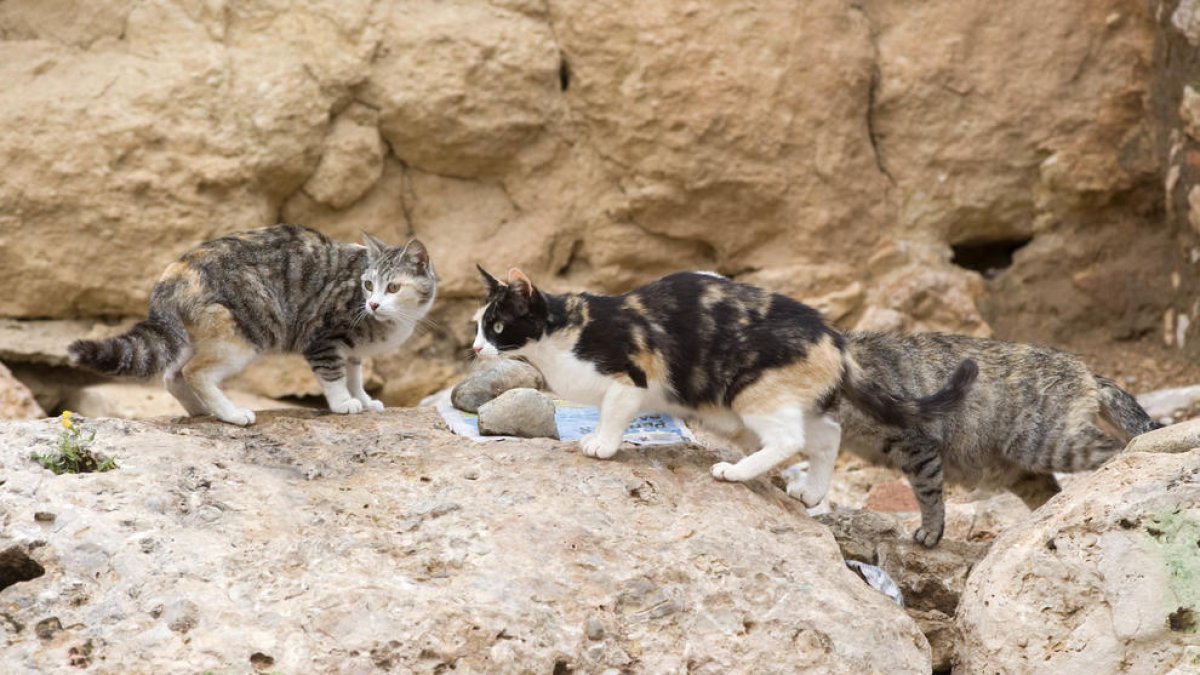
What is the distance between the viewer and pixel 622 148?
859cm

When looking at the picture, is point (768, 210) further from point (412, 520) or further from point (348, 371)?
point (412, 520)

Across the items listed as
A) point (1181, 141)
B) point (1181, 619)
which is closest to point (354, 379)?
point (1181, 619)

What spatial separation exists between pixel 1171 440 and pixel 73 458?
148 inches

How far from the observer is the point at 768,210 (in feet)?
28.5

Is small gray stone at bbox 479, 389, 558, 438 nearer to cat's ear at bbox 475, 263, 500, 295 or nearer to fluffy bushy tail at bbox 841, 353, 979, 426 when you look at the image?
cat's ear at bbox 475, 263, 500, 295

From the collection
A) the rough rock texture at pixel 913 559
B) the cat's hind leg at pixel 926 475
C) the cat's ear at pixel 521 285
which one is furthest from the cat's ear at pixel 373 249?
the cat's hind leg at pixel 926 475

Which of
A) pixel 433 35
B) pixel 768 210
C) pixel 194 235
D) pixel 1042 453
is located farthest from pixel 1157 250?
pixel 194 235

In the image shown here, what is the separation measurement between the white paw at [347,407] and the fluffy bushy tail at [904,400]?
209cm

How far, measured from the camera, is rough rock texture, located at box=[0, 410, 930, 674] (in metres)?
3.96

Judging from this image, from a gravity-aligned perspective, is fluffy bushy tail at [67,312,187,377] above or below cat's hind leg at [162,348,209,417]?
above

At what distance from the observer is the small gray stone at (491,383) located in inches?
240

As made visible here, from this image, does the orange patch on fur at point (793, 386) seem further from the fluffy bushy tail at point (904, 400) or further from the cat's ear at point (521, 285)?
the cat's ear at point (521, 285)

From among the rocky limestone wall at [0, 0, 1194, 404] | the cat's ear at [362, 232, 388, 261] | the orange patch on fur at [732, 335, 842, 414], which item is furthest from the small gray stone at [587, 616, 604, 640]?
the rocky limestone wall at [0, 0, 1194, 404]

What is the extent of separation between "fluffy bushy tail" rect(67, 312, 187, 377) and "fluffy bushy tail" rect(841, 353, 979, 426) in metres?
2.61
